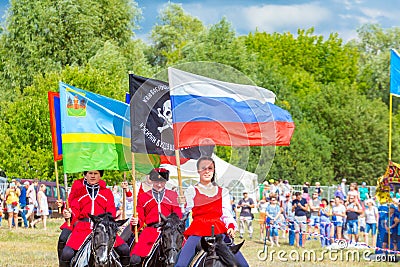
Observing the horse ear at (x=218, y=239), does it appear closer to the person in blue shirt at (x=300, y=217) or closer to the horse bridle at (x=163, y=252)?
the horse bridle at (x=163, y=252)

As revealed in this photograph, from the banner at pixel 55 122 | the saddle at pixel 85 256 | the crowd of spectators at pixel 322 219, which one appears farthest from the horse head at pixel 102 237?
the crowd of spectators at pixel 322 219

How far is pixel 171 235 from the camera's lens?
11891 mm

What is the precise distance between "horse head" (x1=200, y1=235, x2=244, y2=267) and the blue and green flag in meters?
6.34

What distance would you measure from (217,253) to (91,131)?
7543 mm

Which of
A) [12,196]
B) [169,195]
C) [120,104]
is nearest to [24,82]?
[12,196]

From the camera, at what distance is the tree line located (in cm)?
4466

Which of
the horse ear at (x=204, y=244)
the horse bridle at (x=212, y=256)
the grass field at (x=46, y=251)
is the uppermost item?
the horse ear at (x=204, y=244)

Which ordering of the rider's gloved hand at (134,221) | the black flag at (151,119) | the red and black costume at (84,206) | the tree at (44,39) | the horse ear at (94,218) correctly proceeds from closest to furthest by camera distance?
1. the horse ear at (94,218)
2. the red and black costume at (84,206)
3. the rider's gloved hand at (134,221)
4. the black flag at (151,119)
5. the tree at (44,39)

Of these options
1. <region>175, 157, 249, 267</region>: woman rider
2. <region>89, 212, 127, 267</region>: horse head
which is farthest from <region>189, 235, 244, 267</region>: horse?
<region>89, 212, 127, 267</region>: horse head

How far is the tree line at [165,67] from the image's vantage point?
1758 inches

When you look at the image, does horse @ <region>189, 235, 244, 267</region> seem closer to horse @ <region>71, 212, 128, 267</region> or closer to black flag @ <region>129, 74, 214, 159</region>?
horse @ <region>71, 212, 128, 267</region>

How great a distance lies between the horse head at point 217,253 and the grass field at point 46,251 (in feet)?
38.3

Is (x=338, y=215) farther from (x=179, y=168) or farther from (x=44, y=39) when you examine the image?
(x=44, y=39)

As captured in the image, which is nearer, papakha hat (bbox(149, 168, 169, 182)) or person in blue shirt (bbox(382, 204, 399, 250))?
papakha hat (bbox(149, 168, 169, 182))
